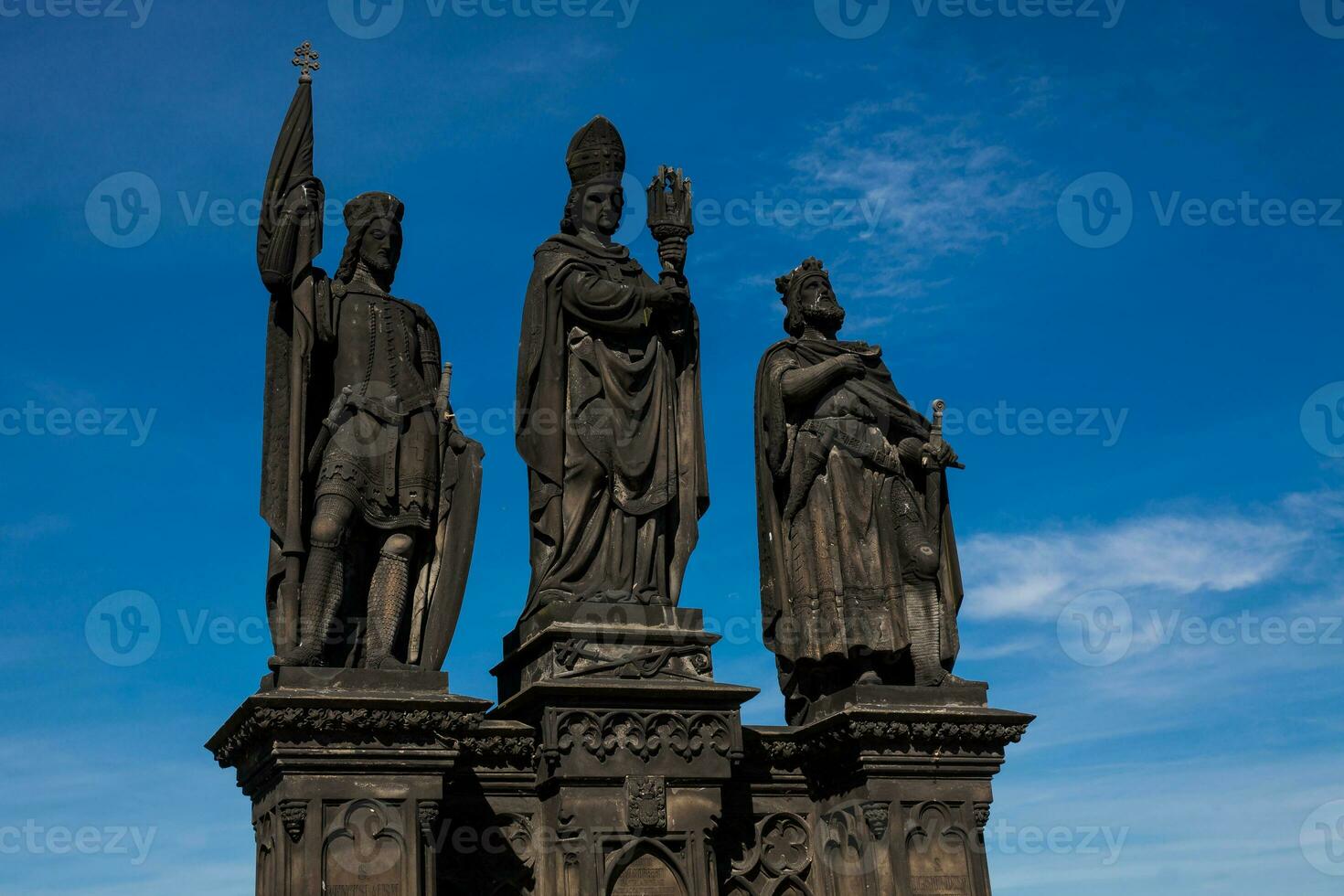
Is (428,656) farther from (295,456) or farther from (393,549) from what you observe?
(295,456)

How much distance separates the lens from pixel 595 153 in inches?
655

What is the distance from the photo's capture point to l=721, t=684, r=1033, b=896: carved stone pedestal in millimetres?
14781

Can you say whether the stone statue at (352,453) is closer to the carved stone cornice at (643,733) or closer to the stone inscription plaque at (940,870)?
the carved stone cornice at (643,733)

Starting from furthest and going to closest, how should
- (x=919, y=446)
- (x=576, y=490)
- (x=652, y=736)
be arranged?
(x=919, y=446) → (x=576, y=490) → (x=652, y=736)

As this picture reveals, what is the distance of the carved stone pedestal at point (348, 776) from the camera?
13109 millimetres

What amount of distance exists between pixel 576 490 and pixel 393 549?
179cm

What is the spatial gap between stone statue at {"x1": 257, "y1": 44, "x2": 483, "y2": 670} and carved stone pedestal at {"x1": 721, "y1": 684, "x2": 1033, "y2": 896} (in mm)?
3284

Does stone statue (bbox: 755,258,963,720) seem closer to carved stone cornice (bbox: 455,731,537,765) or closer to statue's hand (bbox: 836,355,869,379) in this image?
statue's hand (bbox: 836,355,869,379)

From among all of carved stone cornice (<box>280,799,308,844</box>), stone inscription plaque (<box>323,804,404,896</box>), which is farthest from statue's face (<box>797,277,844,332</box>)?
carved stone cornice (<box>280,799,308,844</box>)

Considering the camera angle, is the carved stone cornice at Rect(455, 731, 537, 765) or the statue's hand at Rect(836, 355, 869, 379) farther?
the statue's hand at Rect(836, 355, 869, 379)

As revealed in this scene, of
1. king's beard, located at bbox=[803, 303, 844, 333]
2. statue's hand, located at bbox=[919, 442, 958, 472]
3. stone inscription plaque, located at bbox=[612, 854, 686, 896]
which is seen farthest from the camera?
king's beard, located at bbox=[803, 303, 844, 333]

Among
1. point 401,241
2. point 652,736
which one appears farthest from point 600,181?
point 652,736

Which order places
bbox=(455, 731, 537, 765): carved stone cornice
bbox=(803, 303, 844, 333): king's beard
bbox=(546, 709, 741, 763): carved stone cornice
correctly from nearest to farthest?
bbox=(546, 709, 741, 763): carved stone cornice
bbox=(455, 731, 537, 765): carved stone cornice
bbox=(803, 303, 844, 333): king's beard

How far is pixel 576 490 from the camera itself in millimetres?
15422
